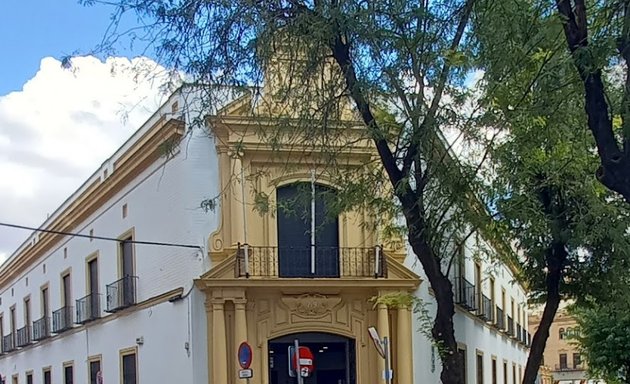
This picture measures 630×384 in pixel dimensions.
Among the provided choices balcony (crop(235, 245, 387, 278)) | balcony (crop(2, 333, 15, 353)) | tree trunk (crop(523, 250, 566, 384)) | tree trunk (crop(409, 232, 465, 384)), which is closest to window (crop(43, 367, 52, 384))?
balcony (crop(2, 333, 15, 353))

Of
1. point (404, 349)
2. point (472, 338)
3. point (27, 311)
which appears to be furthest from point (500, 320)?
point (27, 311)

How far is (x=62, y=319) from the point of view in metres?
30.8

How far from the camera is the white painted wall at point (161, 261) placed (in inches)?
798

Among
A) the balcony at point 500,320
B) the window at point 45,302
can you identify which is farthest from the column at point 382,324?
the window at point 45,302

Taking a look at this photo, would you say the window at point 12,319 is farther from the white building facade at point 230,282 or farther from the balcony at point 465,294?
the balcony at point 465,294

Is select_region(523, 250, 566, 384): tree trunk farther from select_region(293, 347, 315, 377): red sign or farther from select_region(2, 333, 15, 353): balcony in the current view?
select_region(2, 333, 15, 353): balcony

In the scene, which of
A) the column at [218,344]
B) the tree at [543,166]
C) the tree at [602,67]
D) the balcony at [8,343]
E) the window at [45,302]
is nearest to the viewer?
Answer: the tree at [602,67]

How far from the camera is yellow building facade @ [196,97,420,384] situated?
20047 mm

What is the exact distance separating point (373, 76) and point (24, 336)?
32.0m

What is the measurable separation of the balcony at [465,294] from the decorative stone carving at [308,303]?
464 cm

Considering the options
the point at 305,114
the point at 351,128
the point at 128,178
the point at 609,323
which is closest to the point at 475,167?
the point at 351,128

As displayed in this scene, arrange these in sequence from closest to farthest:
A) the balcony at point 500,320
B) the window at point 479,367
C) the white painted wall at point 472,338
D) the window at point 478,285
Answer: the white painted wall at point 472,338 < the window at point 478,285 < the window at point 479,367 < the balcony at point 500,320

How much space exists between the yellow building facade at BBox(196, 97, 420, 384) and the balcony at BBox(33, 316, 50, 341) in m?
15.2

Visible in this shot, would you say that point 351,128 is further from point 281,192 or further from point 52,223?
point 52,223
